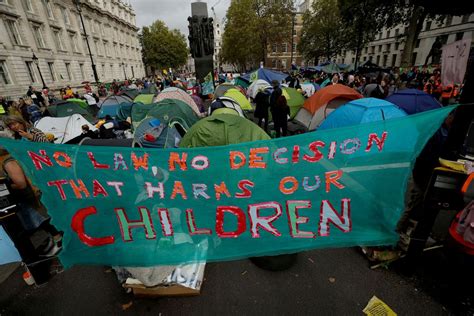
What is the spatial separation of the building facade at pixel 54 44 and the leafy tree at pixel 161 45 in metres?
9.18

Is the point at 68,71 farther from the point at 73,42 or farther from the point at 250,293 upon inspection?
the point at 250,293

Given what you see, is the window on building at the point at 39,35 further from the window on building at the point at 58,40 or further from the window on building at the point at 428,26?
the window on building at the point at 428,26

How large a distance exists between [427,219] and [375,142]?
1.26 meters

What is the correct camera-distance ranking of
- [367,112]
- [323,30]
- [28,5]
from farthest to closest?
1. [323,30]
2. [28,5]
3. [367,112]

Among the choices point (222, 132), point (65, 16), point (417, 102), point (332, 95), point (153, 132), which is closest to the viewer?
point (222, 132)

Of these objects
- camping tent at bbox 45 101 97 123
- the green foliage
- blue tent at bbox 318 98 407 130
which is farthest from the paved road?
the green foliage

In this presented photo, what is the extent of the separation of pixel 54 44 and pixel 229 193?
34.8m

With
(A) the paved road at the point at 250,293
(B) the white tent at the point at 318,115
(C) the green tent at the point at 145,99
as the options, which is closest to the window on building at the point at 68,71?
(C) the green tent at the point at 145,99


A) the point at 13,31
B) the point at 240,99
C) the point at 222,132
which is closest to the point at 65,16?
the point at 13,31

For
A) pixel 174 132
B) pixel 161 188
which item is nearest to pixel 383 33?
pixel 174 132

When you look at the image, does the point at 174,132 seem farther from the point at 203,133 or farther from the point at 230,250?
the point at 230,250

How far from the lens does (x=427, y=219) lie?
8.29ft

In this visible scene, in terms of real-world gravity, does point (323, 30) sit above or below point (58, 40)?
above

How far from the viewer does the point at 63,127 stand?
23.3 feet
